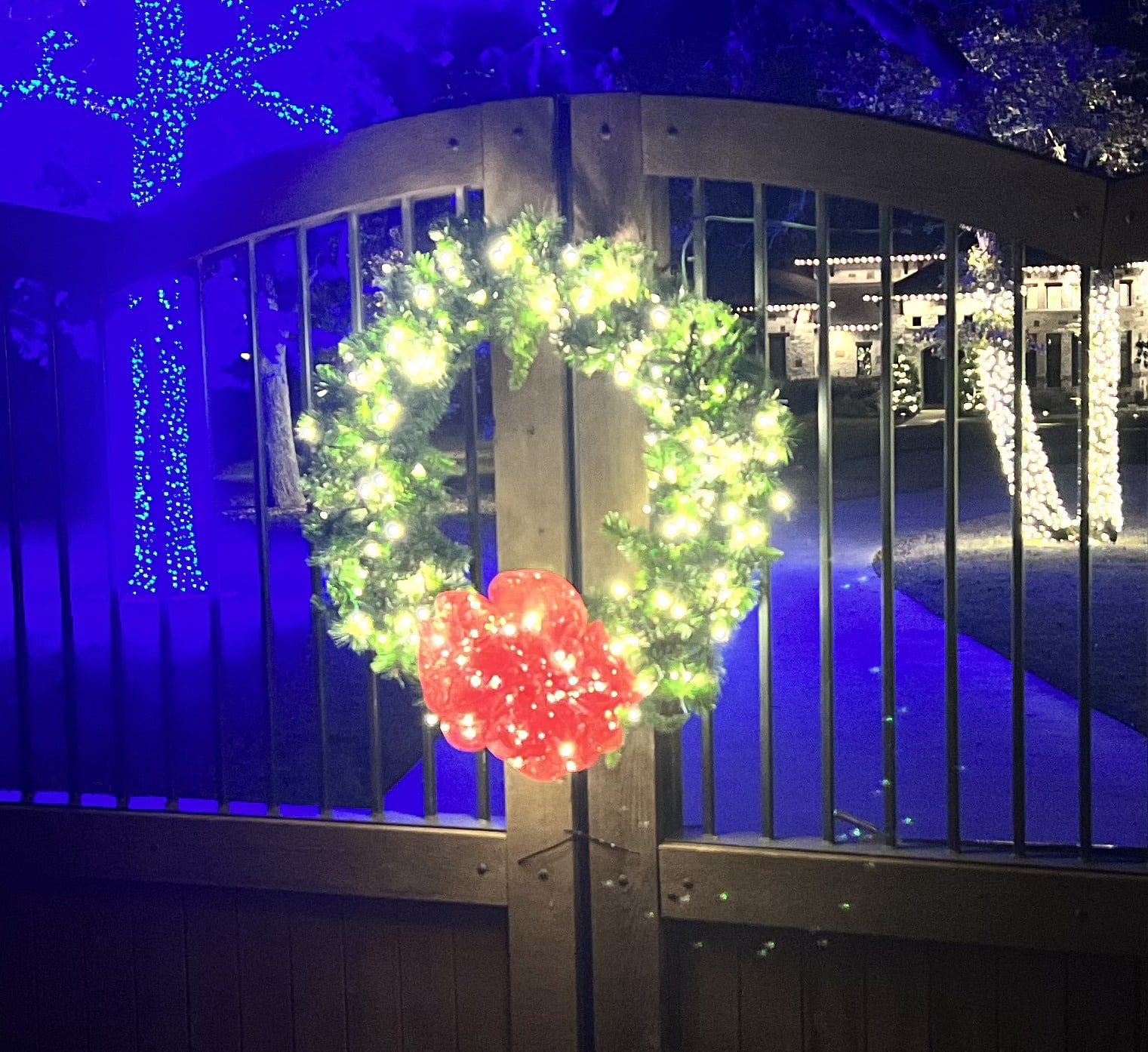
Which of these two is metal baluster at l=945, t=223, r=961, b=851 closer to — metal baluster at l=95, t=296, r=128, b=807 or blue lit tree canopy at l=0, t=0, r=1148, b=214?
metal baluster at l=95, t=296, r=128, b=807

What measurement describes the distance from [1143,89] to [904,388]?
511 cm

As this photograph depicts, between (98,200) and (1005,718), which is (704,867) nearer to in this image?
(1005,718)

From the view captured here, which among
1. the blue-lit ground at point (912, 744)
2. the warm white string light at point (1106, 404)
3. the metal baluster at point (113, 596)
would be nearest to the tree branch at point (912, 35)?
the warm white string light at point (1106, 404)

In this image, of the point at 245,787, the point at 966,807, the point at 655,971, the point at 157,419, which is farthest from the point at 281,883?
the point at 157,419

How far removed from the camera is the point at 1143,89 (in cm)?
1670

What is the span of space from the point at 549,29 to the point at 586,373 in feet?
37.1

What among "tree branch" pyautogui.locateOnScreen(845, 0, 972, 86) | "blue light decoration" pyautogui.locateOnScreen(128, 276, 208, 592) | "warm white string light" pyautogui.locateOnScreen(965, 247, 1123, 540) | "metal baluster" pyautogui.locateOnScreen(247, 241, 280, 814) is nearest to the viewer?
"metal baluster" pyautogui.locateOnScreen(247, 241, 280, 814)

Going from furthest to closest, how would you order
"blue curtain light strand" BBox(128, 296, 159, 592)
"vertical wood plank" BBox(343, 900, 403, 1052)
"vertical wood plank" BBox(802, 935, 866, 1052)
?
"blue curtain light strand" BBox(128, 296, 159, 592) < "vertical wood plank" BBox(343, 900, 403, 1052) < "vertical wood plank" BBox(802, 935, 866, 1052)

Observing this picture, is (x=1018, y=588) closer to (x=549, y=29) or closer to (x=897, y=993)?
(x=897, y=993)

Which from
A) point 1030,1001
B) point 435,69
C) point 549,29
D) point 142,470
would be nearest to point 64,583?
point 1030,1001

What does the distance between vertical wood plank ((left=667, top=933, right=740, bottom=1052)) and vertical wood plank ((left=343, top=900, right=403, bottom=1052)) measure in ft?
2.32

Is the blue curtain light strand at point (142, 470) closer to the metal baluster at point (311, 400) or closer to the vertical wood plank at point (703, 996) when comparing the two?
the metal baluster at point (311, 400)

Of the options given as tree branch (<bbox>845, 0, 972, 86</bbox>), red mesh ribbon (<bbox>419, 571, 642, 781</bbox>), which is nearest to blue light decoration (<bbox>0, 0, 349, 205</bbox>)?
tree branch (<bbox>845, 0, 972, 86</bbox>)

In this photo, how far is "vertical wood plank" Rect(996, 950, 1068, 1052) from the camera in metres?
2.74
